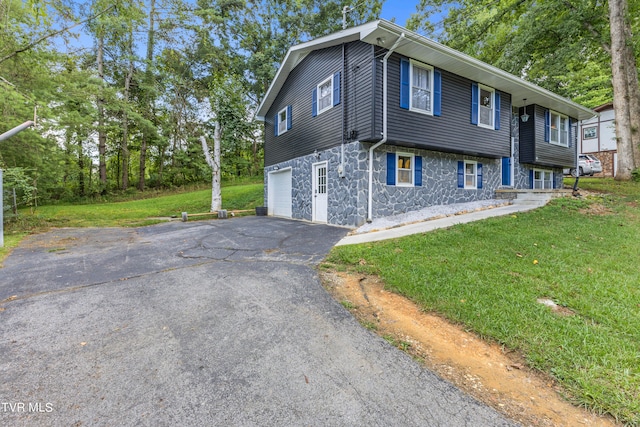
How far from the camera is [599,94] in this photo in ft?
61.9

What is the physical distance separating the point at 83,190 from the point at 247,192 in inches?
487

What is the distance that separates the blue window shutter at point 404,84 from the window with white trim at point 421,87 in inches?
9.8

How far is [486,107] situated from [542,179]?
20.1 ft

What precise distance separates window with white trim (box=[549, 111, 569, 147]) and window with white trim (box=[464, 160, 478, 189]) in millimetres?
5595

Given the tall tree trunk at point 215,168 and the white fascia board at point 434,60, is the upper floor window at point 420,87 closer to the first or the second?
the white fascia board at point 434,60

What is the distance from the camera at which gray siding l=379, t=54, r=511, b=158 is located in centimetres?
785

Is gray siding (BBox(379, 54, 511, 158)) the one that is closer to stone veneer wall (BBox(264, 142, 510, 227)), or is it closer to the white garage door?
stone veneer wall (BBox(264, 142, 510, 227))

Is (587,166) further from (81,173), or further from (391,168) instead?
(81,173)

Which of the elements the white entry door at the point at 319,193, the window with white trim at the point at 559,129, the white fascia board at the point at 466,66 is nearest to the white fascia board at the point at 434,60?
the white fascia board at the point at 466,66

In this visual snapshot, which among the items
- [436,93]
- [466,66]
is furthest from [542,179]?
[436,93]

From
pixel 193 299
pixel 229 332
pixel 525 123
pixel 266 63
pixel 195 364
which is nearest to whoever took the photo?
pixel 195 364

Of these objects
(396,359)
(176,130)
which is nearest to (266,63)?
(176,130)

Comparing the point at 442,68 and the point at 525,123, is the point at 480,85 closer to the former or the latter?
the point at 442,68

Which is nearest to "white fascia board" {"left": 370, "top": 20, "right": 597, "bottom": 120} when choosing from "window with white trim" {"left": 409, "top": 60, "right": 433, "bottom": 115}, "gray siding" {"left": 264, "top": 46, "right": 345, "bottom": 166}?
"window with white trim" {"left": 409, "top": 60, "right": 433, "bottom": 115}
